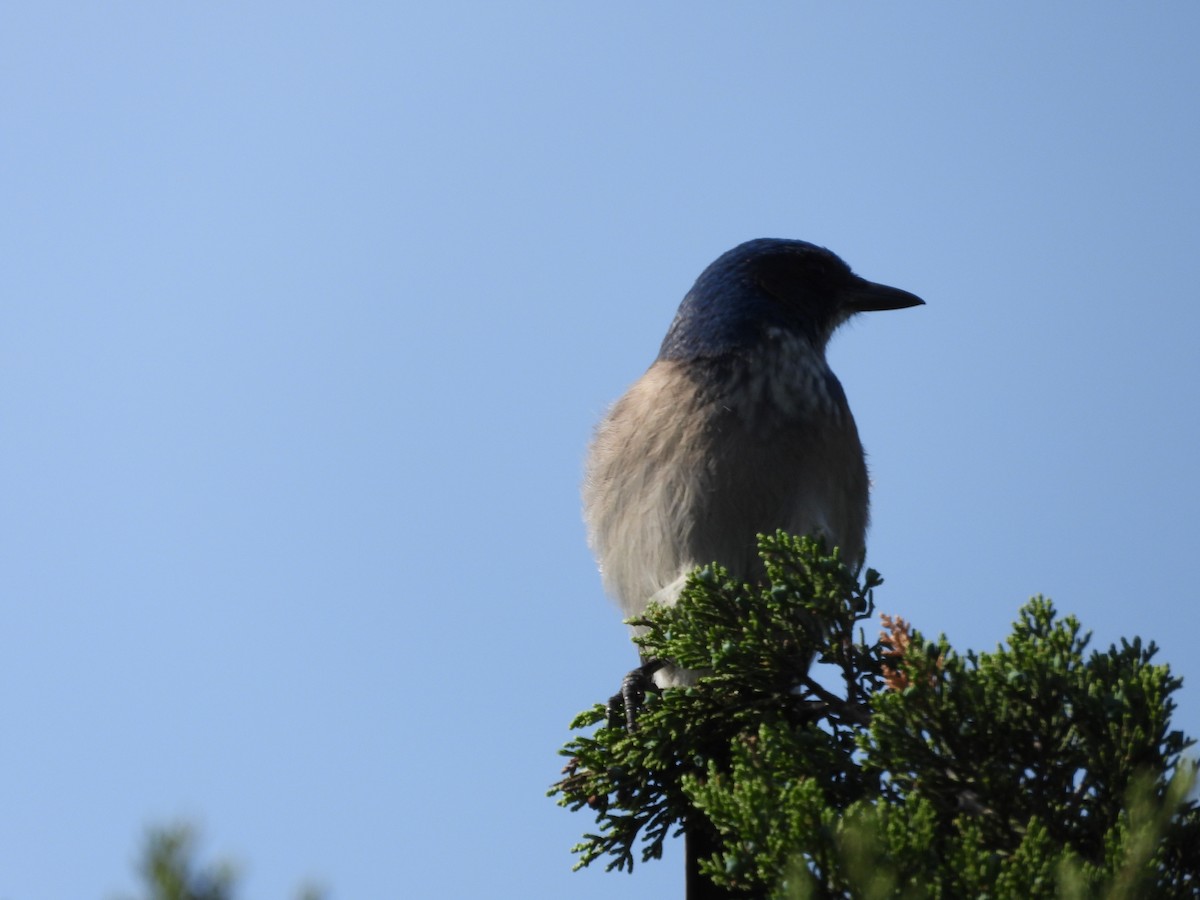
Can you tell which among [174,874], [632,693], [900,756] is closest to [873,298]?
[632,693]

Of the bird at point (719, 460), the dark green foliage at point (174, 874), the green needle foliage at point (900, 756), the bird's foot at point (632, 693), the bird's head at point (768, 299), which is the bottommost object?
the dark green foliage at point (174, 874)

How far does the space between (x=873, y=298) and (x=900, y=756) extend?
13.7ft

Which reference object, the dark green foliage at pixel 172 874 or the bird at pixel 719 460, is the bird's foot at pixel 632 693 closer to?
the bird at pixel 719 460

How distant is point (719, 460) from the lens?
16.8ft

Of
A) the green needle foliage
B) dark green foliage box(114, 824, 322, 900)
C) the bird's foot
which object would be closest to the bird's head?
the bird's foot

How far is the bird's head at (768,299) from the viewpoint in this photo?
5.80m

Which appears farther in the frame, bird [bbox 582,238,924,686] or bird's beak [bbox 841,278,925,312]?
bird's beak [bbox 841,278,925,312]

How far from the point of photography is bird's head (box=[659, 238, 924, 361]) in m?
5.80

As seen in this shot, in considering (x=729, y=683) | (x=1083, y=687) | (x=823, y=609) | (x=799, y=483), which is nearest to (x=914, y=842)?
(x=1083, y=687)

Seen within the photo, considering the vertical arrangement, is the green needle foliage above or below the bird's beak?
below

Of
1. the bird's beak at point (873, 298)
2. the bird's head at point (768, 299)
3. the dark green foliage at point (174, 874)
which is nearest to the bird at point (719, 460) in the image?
the bird's head at point (768, 299)

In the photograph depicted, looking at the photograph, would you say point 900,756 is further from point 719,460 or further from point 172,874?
point 719,460

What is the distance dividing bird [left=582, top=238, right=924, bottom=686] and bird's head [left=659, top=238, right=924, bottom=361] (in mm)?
13

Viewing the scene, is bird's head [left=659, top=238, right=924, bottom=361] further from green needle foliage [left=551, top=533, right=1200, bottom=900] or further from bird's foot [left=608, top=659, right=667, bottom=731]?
green needle foliage [left=551, top=533, right=1200, bottom=900]
